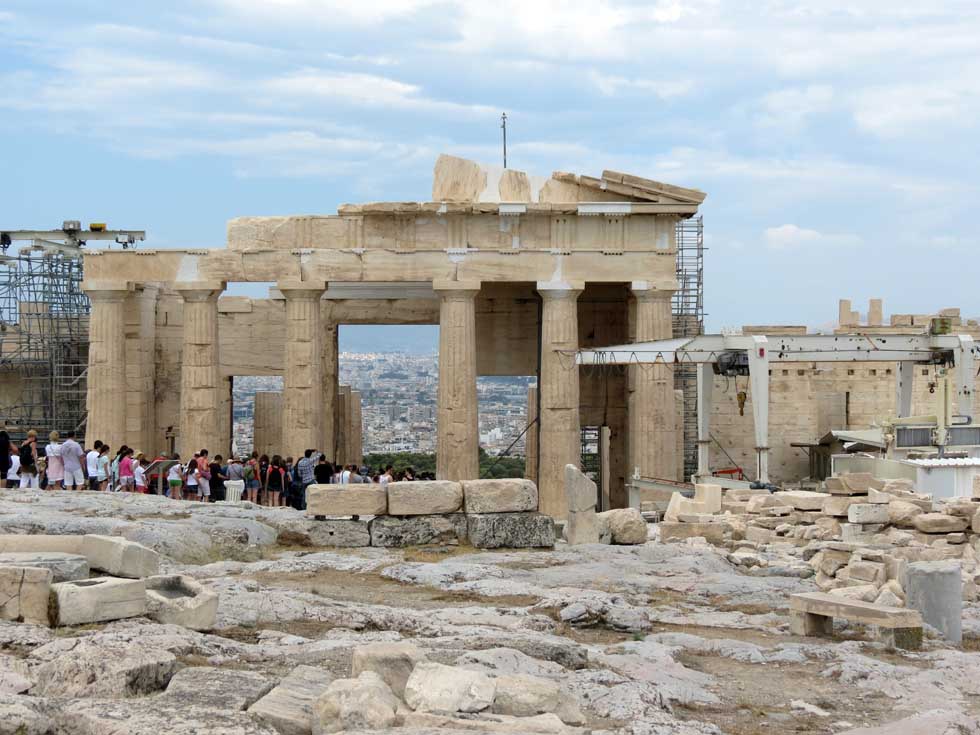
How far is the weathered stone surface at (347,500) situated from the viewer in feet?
54.0

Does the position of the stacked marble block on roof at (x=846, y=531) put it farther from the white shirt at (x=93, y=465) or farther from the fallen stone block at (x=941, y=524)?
the white shirt at (x=93, y=465)

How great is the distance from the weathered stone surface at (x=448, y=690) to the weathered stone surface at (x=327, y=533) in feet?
27.4

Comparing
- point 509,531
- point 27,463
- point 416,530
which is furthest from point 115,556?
point 27,463

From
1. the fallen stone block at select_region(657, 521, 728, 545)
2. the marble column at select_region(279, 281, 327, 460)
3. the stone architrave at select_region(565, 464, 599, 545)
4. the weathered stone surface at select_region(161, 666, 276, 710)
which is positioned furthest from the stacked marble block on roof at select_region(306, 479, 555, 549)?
the marble column at select_region(279, 281, 327, 460)

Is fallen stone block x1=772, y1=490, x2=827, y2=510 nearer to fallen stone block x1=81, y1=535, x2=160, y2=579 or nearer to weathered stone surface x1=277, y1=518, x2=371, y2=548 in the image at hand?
weathered stone surface x1=277, y1=518, x2=371, y2=548

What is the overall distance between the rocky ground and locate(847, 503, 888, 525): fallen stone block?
2.98 m

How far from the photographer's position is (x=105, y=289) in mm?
30328

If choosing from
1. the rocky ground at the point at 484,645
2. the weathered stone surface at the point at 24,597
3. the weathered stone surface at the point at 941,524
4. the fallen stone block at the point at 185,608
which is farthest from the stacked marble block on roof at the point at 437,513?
the weathered stone surface at the point at 24,597

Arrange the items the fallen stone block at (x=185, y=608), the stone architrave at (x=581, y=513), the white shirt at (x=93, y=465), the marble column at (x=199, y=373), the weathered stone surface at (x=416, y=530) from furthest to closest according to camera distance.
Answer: the marble column at (x=199, y=373), the white shirt at (x=93, y=465), the stone architrave at (x=581, y=513), the weathered stone surface at (x=416, y=530), the fallen stone block at (x=185, y=608)

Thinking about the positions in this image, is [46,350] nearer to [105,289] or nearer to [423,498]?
[105,289]

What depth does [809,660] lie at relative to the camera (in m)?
10.8

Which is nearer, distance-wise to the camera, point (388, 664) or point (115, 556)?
point (388, 664)

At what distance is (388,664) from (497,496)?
8.24 m

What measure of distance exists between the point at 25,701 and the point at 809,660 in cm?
574
